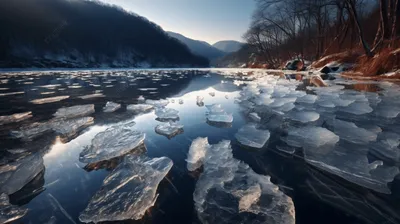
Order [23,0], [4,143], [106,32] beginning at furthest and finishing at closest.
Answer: [106,32] < [23,0] < [4,143]

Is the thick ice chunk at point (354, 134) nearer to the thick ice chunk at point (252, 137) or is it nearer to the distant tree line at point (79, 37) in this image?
the thick ice chunk at point (252, 137)

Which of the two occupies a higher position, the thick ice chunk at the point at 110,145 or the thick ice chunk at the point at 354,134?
the thick ice chunk at the point at 354,134

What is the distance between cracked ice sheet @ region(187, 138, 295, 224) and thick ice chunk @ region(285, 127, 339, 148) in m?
0.56

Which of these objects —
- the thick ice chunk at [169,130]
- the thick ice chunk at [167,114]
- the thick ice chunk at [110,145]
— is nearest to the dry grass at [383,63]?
the thick ice chunk at [167,114]

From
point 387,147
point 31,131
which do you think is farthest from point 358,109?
point 31,131

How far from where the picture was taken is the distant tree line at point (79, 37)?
995 inches

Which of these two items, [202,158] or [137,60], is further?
[137,60]

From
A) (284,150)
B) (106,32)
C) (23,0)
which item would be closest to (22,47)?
(23,0)

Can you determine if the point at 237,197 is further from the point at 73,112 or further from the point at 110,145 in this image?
the point at 73,112

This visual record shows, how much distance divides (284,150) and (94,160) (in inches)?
49.5

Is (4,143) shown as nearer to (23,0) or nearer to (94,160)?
(94,160)

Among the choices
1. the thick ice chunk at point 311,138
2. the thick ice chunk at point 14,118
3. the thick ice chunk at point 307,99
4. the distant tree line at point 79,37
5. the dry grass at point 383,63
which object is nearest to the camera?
the thick ice chunk at point 311,138

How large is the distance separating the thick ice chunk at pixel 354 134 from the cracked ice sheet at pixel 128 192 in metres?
1.33

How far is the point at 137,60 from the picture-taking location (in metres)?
42.2
